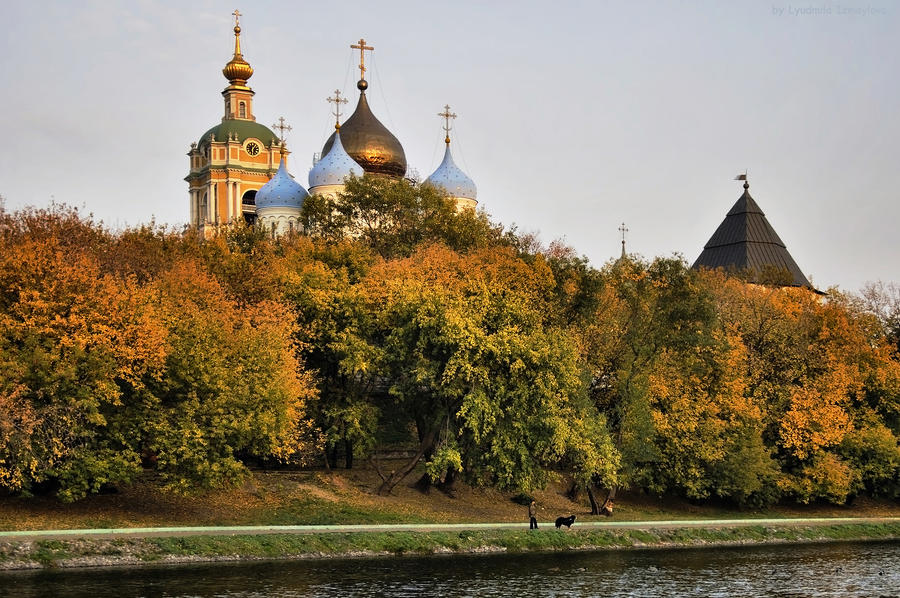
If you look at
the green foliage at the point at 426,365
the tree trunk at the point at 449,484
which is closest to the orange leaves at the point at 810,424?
the green foliage at the point at 426,365

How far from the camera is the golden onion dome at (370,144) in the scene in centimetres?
10025

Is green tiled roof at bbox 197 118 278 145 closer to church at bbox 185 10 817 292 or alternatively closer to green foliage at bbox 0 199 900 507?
church at bbox 185 10 817 292

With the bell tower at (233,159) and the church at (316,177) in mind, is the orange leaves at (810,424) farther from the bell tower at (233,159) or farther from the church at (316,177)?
the bell tower at (233,159)

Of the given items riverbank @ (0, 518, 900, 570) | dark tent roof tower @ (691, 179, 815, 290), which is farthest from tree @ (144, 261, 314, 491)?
dark tent roof tower @ (691, 179, 815, 290)

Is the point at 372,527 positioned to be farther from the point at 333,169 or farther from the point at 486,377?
the point at 333,169

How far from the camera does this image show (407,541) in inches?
1652

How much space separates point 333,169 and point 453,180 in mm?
10279

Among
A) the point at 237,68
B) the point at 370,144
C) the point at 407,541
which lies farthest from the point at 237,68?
the point at 407,541

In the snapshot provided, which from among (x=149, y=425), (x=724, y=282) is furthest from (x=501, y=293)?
(x=724, y=282)

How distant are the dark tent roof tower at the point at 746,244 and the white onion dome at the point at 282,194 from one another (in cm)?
3404

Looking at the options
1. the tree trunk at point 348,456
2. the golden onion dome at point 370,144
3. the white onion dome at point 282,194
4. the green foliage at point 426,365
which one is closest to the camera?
the green foliage at point 426,365

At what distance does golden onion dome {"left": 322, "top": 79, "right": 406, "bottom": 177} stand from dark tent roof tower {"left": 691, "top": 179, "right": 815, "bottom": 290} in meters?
27.0

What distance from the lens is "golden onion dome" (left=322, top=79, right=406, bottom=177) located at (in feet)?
329

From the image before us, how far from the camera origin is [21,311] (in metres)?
41.3
